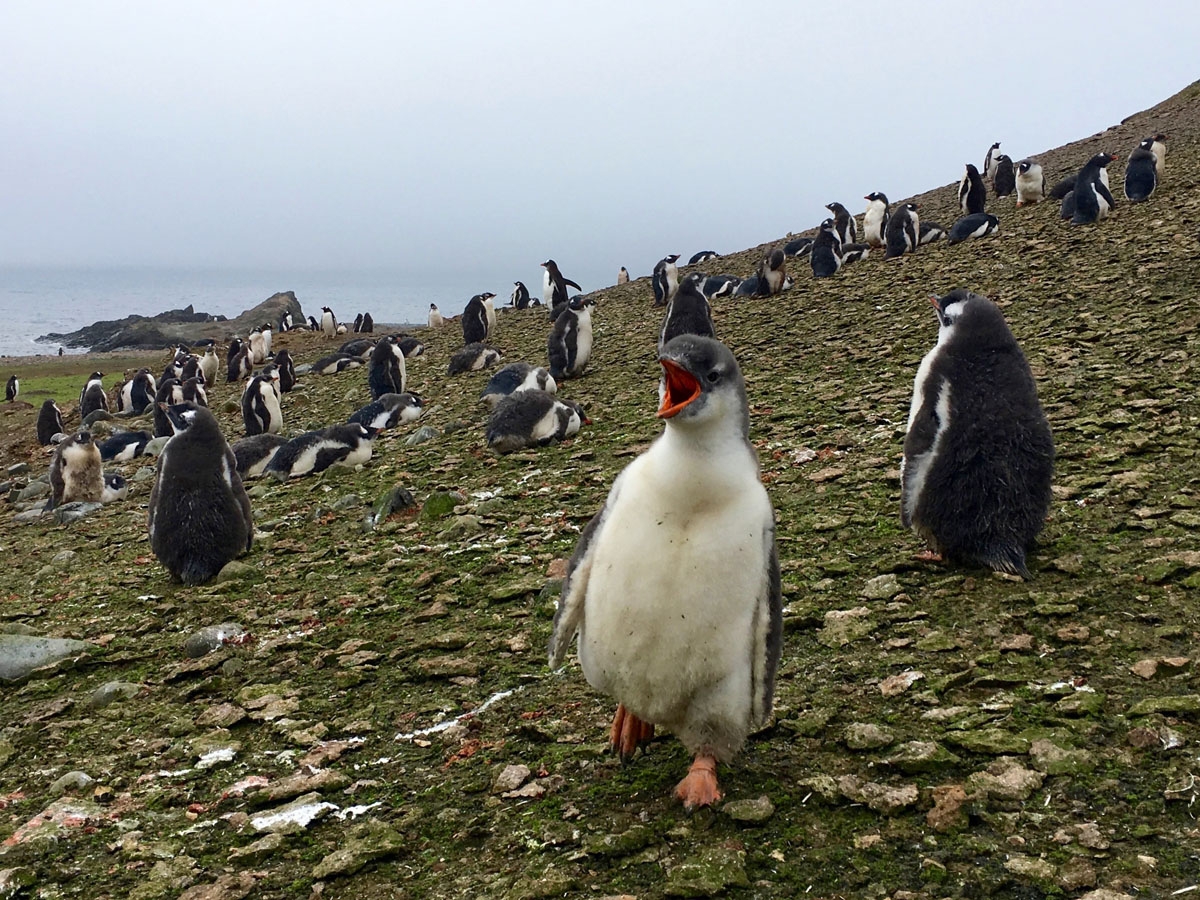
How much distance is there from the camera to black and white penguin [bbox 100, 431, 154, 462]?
15078 millimetres

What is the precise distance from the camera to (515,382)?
12.8 m

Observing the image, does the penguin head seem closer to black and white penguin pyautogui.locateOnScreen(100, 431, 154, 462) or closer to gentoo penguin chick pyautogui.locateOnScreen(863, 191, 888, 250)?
black and white penguin pyautogui.locateOnScreen(100, 431, 154, 462)

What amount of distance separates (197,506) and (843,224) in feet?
75.0

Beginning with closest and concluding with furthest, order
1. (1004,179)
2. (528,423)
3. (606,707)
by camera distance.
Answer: (606,707) → (528,423) → (1004,179)

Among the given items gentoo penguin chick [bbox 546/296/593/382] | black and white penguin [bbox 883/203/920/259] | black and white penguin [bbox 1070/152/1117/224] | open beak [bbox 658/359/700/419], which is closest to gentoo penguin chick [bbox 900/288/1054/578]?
open beak [bbox 658/359/700/419]

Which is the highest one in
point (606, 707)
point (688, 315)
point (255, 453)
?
point (688, 315)

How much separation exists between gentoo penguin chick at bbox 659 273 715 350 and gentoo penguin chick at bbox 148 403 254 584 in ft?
21.1

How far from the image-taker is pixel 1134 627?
3900 mm

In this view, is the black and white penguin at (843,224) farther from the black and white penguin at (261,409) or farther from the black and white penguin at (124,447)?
the black and white penguin at (124,447)

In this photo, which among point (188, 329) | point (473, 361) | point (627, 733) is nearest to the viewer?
point (627, 733)

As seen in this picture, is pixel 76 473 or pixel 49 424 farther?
pixel 49 424

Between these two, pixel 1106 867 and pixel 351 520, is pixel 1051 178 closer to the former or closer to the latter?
pixel 351 520

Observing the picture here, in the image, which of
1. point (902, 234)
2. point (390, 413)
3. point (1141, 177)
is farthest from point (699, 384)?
point (1141, 177)

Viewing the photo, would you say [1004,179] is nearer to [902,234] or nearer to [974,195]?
[974,195]
